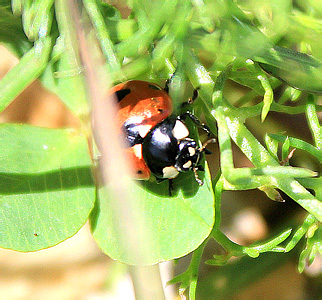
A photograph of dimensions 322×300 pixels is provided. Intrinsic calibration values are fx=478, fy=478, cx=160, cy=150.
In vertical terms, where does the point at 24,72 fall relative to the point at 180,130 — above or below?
above

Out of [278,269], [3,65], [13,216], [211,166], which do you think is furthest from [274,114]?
[3,65]

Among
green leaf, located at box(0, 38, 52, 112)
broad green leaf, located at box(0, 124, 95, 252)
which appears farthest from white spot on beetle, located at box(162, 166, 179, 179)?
green leaf, located at box(0, 38, 52, 112)

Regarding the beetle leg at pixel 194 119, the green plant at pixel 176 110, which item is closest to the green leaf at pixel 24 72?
the green plant at pixel 176 110

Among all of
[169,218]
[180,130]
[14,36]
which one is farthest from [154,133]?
[14,36]

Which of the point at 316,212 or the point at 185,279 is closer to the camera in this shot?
the point at 316,212

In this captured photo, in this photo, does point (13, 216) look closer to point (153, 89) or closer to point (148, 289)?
point (153, 89)

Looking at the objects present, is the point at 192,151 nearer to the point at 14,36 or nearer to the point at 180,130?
the point at 180,130

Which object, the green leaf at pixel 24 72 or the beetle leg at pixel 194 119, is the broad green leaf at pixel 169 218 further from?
the green leaf at pixel 24 72
